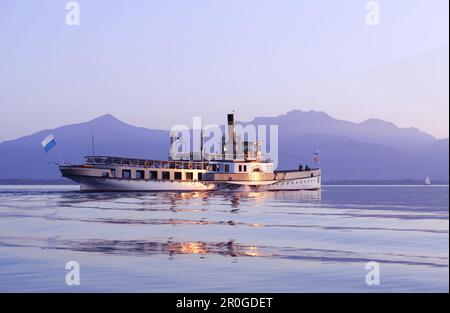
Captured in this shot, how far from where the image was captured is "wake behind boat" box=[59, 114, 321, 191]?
11288cm

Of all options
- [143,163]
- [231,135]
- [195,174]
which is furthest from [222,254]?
[231,135]

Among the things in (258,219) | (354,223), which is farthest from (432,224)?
(258,219)

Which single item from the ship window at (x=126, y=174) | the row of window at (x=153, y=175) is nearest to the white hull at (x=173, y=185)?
the row of window at (x=153, y=175)

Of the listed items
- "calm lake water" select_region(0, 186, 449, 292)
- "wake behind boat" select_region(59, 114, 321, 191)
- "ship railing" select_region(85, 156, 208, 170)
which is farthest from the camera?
"ship railing" select_region(85, 156, 208, 170)

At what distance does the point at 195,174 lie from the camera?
12588 cm

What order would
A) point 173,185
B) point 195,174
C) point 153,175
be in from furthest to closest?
1. point 195,174
2. point 173,185
3. point 153,175

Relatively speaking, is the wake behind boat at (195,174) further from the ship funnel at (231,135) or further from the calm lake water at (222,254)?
the calm lake water at (222,254)

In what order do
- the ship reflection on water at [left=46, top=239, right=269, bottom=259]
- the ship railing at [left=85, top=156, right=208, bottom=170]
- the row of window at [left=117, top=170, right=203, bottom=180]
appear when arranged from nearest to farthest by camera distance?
the ship reflection on water at [left=46, top=239, right=269, bottom=259] → the ship railing at [left=85, top=156, right=208, bottom=170] → the row of window at [left=117, top=170, right=203, bottom=180]

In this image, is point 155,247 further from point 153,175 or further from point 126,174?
point 153,175

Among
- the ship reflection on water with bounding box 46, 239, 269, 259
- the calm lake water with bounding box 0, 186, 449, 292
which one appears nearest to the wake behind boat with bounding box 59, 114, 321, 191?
the calm lake water with bounding box 0, 186, 449, 292

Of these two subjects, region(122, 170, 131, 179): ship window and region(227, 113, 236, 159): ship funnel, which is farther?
region(227, 113, 236, 159): ship funnel

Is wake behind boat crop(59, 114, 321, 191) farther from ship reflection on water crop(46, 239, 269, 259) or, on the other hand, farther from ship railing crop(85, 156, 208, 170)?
ship reflection on water crop(46, 239, 269, 259)

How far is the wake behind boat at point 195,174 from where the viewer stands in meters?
Answer: 113
